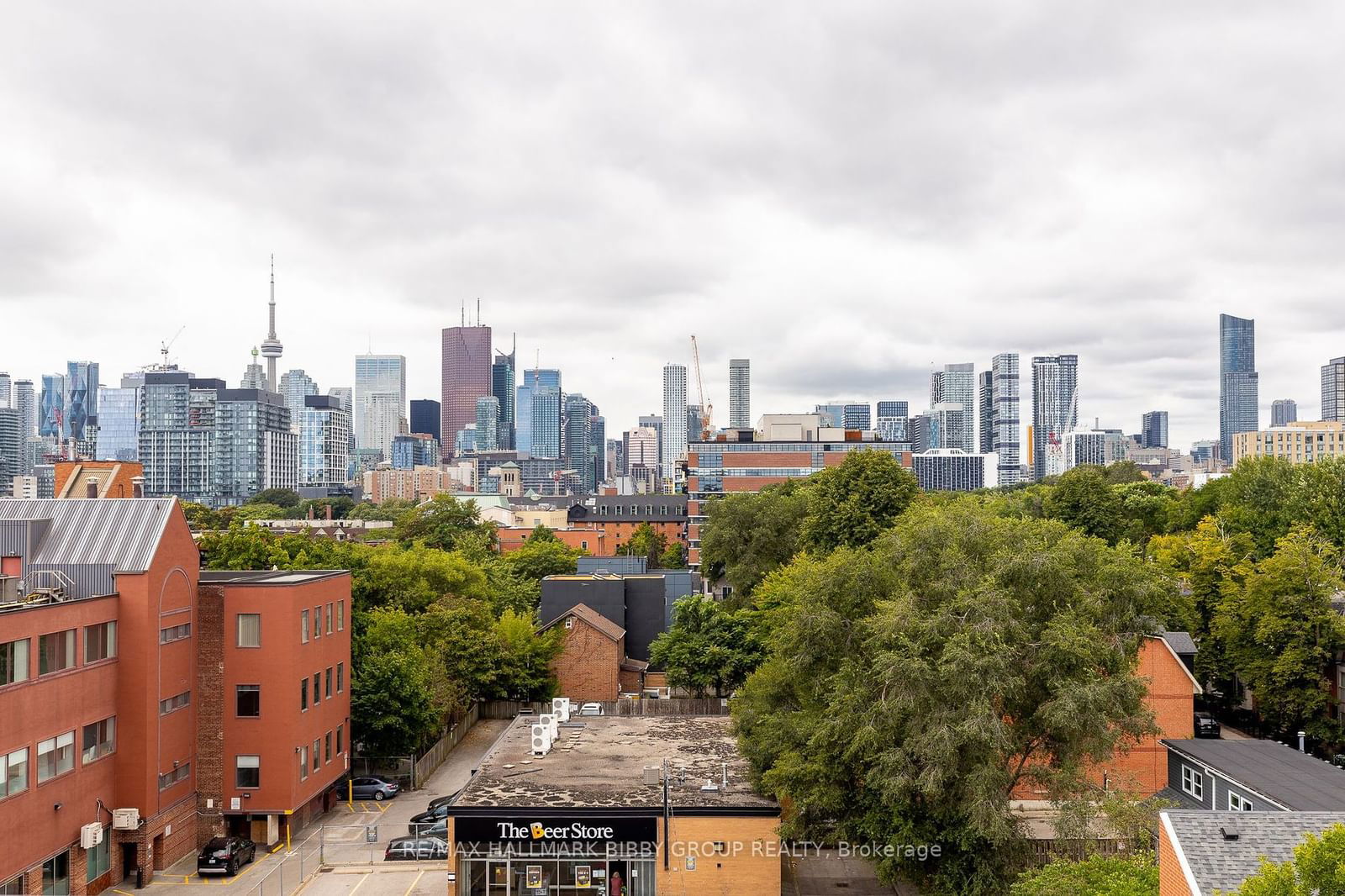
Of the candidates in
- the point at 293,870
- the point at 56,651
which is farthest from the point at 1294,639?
the point at 56,651

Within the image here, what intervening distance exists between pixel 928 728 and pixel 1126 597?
919 cm

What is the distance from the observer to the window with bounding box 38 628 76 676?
31406 mm

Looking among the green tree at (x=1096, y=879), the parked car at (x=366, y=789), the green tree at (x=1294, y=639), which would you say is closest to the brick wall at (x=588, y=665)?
the parked car at (x=366, y=789)

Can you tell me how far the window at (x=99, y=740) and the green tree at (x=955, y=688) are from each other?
75.6 feet

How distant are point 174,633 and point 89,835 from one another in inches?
303

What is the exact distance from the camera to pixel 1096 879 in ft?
74.2

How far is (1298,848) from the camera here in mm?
13344

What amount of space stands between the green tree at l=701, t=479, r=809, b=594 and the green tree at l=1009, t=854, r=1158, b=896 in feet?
176

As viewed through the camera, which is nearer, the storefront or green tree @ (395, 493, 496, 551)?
the storefront

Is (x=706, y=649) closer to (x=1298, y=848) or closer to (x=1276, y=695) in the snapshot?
(x=1276, y=695)

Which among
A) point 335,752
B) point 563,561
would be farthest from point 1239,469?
point 335,752

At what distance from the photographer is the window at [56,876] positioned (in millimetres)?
31266

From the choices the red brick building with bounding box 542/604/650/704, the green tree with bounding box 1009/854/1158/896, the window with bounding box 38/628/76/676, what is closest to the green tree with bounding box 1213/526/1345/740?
the green tree with bounding box 1009/854/1158/896

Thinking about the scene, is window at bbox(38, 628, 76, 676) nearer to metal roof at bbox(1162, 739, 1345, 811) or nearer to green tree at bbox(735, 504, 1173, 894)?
green tree at bbox(735, 504, 1173, 894)
